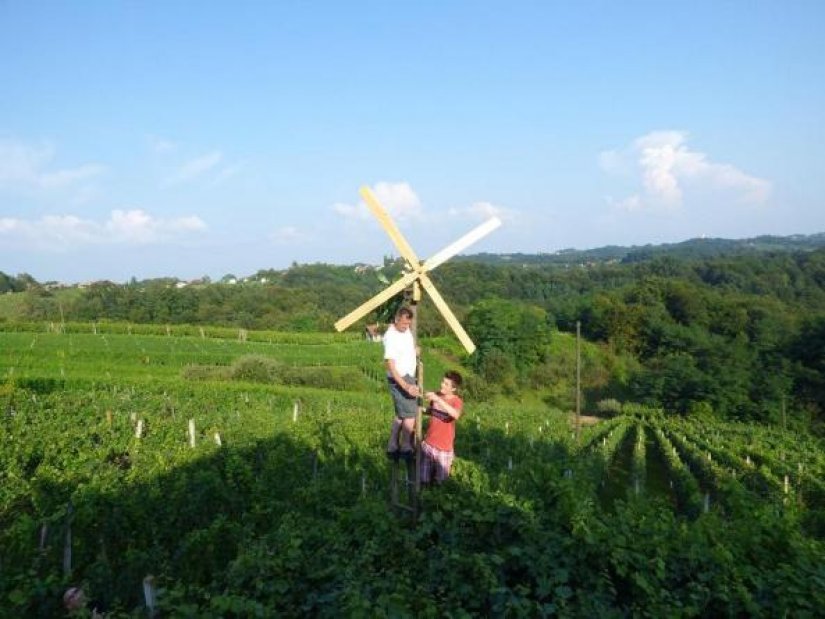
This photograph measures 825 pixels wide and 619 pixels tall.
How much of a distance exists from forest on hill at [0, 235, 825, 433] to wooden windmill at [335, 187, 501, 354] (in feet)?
98.1

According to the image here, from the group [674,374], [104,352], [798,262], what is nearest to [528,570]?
[104,352]

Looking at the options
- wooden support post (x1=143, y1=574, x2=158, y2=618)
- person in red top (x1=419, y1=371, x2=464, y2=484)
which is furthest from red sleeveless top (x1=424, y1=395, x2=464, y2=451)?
wooden support post (x1=143, y1=574, x2=158, y2=618)

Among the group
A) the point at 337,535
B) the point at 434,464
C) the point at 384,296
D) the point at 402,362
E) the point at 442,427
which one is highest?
the point at 384,296

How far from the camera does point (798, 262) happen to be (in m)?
111

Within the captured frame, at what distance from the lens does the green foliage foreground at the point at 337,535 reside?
4594 mm

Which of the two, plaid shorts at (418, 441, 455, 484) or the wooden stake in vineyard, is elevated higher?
the wooden stake in vineyard

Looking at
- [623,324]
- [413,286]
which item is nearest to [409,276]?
A: [413,286]

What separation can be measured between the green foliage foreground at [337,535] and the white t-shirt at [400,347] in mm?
1564

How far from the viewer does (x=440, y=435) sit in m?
7.08

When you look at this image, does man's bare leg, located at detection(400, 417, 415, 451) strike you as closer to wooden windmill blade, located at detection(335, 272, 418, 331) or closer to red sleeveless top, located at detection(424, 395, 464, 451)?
red sleeveless top, located at detection(424, 395, 464, 451)

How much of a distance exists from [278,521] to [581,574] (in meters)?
4.08

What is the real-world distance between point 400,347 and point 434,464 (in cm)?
178

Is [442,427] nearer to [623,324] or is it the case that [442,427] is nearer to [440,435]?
[440,435]

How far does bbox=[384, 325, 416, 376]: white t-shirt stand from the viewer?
20.7ft
